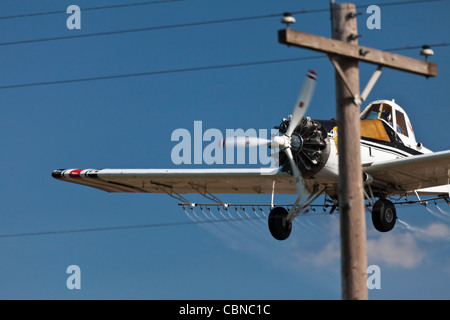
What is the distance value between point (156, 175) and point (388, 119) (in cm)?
676

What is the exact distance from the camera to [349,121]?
487 inches

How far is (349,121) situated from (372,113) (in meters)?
11.7

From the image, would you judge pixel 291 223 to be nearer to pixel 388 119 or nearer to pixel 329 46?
pixel 388 119

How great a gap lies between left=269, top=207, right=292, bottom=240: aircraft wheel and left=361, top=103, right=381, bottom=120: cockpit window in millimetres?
3528

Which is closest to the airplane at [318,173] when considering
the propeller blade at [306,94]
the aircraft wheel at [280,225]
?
the aircraft wheel at [280,225]

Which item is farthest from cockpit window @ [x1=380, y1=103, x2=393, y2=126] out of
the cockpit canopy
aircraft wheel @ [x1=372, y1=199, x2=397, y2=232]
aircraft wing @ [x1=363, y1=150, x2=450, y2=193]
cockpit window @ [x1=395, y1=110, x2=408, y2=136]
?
aircraft wheel @ [x1=372, y1=199, x2=397, y2=232]

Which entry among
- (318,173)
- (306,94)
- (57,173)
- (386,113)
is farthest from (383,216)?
(57,173)

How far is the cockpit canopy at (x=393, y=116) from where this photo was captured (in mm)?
23672

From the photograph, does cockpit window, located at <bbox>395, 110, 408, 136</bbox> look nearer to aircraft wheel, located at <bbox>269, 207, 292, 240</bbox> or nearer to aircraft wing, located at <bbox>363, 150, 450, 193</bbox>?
aircraft wing, located at <bbox>363, 150, 450, 193</bbox>

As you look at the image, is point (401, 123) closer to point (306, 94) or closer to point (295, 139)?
point (295, 139)

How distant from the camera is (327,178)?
21891mm
